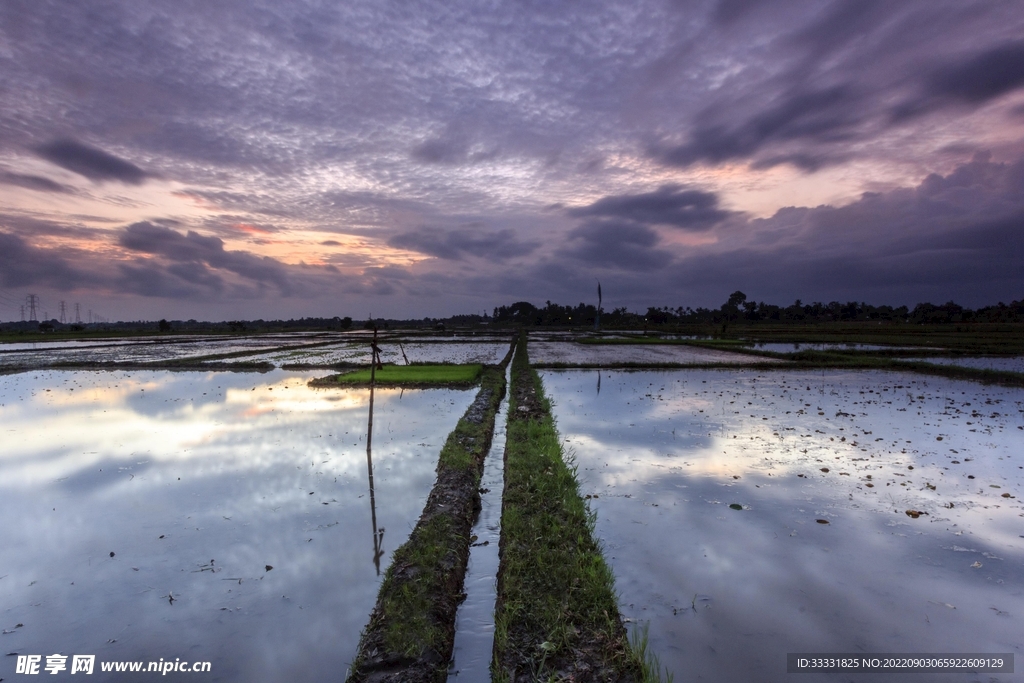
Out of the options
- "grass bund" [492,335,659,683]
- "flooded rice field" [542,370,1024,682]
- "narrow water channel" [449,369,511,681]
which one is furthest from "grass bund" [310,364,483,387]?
"grass bund" [492,335,659,683]

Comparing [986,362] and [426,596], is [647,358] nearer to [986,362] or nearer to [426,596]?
[986,362]

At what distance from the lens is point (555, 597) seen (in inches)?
185

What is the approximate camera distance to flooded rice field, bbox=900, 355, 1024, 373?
23.5 metres

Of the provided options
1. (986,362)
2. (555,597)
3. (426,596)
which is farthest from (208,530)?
(986,362)

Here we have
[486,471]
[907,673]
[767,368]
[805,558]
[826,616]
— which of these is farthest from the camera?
[767,368]

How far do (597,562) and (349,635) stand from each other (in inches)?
106

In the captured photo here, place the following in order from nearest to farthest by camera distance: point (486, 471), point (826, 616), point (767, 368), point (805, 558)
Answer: point (826, 616) < point (805, 558) < point (486, 471) < point (767, 368)

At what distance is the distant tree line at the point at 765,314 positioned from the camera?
75125 mm

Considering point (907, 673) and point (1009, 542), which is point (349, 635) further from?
point (1009, 542)

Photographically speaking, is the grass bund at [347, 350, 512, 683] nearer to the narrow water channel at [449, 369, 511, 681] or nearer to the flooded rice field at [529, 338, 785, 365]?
the narrow water channel at [449, 369, 511, 681]

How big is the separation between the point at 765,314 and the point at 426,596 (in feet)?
387

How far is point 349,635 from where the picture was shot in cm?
443

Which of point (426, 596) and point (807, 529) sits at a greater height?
point (426, 596)

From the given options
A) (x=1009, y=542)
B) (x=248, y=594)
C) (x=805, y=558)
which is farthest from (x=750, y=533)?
(x=248, y=594)
